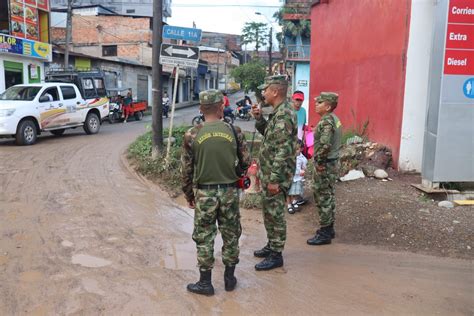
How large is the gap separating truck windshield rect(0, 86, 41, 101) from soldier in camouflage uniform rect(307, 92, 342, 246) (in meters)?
9.90

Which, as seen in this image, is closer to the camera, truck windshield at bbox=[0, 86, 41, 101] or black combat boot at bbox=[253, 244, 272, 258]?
black combat boot at bbox=[253, 244, 272, 258]

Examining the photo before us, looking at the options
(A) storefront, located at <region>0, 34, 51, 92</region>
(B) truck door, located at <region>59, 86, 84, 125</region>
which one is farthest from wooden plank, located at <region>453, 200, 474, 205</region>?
(A) storefront, located at <region>0, 34, 51, 92</region>

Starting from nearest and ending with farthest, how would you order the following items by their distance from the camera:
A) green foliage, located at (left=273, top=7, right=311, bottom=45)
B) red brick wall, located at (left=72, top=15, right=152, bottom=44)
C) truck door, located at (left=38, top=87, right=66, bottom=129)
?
truck door, located at (left=38, top=87, right=66, bottom=129)
red brick wall, located at (left=72, top=15, right=152, bottom=44)
green foliage, located at (left=273, top=7, right=311, bottom=45)

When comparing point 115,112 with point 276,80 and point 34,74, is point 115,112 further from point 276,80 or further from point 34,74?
point 276,80

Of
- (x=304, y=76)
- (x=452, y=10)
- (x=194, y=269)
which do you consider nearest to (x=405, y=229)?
(x=194, y=269)

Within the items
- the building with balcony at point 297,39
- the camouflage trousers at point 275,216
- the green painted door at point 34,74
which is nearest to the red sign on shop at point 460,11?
the camouflage trousers at point 275,216

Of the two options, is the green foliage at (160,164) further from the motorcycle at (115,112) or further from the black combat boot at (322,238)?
the motorcycle at (115,112)

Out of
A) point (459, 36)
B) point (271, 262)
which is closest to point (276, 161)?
point (271, 262)

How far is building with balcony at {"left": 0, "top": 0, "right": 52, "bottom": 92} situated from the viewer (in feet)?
63.8

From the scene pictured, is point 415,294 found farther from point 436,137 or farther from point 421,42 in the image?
point 421,42

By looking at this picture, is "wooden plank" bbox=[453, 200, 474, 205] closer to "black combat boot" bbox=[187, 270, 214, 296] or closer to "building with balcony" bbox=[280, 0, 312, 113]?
"black combat boot" bbox=[187, 270, 214, 296]

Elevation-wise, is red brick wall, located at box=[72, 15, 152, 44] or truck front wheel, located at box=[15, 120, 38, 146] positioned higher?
red brick wall, located at box=[72, 15, 152, 44]

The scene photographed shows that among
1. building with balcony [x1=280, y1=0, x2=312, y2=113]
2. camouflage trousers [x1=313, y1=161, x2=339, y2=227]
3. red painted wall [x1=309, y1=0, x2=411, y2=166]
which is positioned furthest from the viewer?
building with balcony [x1=280, y1=0, x2=312, y2=113]

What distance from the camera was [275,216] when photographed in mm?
4496
